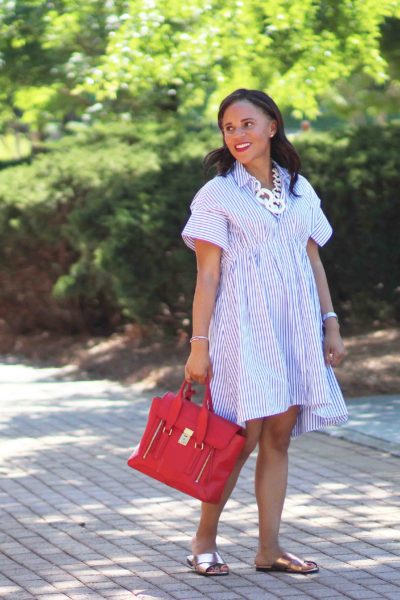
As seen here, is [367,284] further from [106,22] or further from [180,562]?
[180,562]

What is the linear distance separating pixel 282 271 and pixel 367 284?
20.6 ft

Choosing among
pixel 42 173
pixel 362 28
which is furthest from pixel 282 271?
pixel 42 173

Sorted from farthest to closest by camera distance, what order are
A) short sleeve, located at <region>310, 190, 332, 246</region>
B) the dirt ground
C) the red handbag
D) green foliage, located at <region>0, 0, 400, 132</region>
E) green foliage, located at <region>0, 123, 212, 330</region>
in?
1. green foliage, located at <region>0, 123, 212, 330</region>
2. green foliage, located at <region>0, 0, 400, 132</region>
3. the dirt ground
4. short sleeve, located at <region>310, 190, 332, 246</region>
5. the red handbag

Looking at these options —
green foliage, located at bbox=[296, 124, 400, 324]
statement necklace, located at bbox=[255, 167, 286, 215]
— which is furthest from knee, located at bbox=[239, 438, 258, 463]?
green foliage, located at bbox=[296, 124, 400, 324]

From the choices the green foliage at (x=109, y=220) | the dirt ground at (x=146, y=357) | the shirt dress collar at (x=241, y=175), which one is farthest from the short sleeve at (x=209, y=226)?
the green foliage at (x=109, y=220)

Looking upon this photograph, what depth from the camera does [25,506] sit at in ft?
21.3

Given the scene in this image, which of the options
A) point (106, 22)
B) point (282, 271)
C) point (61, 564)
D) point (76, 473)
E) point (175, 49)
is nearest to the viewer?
point (282, 271)

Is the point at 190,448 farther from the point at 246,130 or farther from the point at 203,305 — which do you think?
the point at 246,130

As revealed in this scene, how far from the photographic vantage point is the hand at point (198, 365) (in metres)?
4.91

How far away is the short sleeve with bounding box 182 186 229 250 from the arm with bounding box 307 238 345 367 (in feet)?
1.35

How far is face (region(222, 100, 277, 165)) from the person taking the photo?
16.4ft

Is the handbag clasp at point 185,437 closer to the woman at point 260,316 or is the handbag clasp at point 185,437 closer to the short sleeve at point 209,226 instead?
the woman at point 260,316

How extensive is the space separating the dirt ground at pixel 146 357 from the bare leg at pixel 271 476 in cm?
452

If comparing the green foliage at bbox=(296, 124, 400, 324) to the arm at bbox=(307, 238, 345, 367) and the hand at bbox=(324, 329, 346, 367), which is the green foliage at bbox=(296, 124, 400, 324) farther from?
the hand at bbox=(324, 329, 346, 367)
